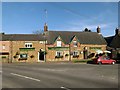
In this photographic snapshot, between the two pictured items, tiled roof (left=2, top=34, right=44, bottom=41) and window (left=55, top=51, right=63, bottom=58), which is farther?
window (left=55, top=51, right=63, bottom=58)

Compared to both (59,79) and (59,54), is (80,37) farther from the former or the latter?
(59,79)

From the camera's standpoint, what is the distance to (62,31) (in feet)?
201

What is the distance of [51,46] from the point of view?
5591 centimetres

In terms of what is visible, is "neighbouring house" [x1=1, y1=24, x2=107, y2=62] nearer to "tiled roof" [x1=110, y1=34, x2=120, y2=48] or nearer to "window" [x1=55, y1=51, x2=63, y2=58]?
"window" [x1=55, y1=51, x2=63, y2=58]

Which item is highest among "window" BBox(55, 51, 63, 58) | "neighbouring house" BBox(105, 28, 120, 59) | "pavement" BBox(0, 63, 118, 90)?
"neighbouring house" BBox(105, 28, 120, 59)

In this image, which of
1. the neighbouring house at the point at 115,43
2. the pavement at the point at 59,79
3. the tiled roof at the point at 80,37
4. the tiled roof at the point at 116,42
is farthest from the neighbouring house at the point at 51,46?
the pavement at the point at 59,79

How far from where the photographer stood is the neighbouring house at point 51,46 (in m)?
54.7

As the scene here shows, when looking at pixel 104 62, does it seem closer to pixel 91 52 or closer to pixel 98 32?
pixel 91 52

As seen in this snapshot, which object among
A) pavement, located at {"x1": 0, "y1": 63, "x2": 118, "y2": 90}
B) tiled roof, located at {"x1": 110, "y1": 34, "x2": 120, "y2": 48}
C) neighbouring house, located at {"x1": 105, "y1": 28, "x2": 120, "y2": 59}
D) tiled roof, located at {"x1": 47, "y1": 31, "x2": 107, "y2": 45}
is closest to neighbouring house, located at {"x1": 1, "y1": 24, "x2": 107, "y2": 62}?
tiled roof, located at {"x1": 47, "y1": 31, "x2": 107, "y2": 45}

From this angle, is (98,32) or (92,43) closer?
(92,43)

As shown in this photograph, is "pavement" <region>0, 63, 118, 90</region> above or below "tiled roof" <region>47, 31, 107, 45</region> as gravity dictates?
below

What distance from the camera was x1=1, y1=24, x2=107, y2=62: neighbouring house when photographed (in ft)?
180

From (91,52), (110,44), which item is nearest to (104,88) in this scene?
(91,52)

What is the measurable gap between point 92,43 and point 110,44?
39.2 ft
